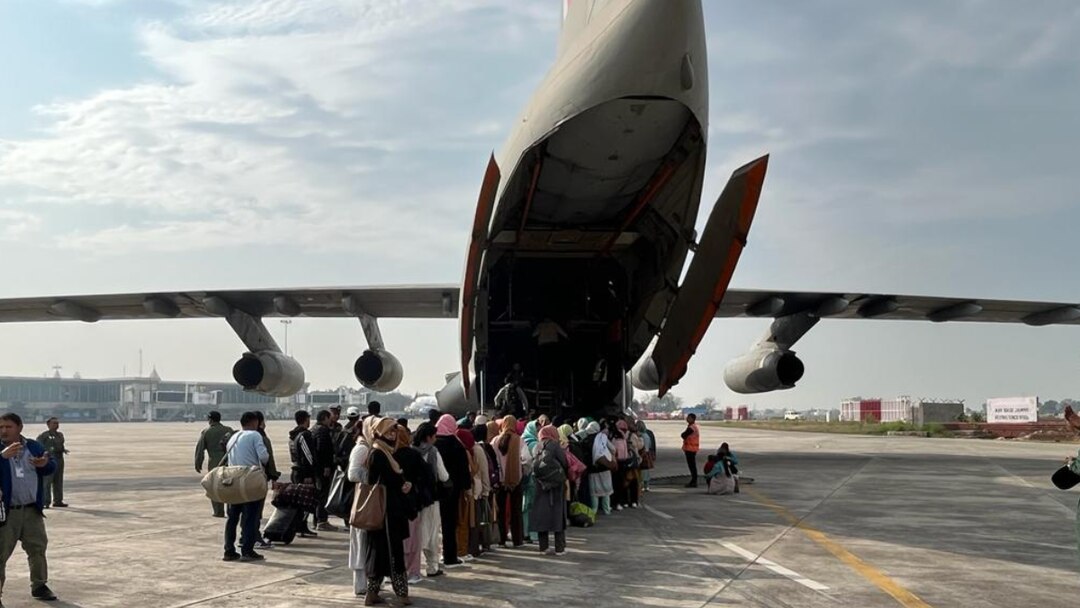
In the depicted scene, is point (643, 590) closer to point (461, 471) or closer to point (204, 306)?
point (461, 471)

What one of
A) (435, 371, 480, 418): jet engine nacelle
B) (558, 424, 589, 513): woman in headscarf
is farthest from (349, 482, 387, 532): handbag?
(435, 371, 480, 418): jet engine nacelle

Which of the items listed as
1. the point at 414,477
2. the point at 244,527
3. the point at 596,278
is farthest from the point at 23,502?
the point at 596,278

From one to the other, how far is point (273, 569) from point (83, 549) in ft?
7.68

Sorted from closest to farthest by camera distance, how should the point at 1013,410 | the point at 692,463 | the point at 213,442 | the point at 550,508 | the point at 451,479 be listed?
the point at 451,479 → the point at 550,508 → the point at 213,442 → the point at 692,463 → the point at 1013,410

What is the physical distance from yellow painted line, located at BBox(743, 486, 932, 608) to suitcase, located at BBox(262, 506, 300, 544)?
5294 mm

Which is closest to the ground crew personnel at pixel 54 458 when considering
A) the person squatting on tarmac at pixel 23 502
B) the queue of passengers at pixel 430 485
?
the queue of passengers at pixel 430 485

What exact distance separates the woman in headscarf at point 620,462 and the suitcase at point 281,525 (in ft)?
13.7

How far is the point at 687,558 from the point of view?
8016mm

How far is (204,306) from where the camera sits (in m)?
19.1

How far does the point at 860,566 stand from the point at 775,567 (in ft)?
2.41

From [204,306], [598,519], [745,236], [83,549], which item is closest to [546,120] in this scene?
[745,236]

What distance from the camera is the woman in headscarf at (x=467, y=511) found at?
8102 mm

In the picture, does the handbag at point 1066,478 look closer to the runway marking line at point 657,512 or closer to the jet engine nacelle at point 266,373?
the runway marking line at point 657,512

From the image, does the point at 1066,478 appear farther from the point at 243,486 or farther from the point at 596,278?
the point at 596,278
